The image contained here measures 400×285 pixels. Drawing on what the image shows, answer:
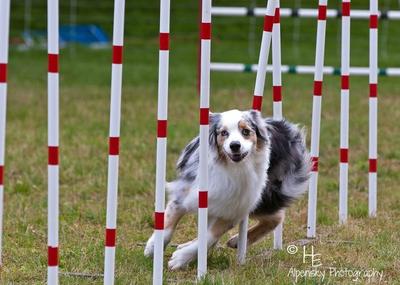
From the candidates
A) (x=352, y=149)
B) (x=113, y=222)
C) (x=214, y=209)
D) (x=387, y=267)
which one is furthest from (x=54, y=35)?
(x=352, y=149)

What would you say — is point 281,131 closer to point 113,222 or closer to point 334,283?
point 334,283

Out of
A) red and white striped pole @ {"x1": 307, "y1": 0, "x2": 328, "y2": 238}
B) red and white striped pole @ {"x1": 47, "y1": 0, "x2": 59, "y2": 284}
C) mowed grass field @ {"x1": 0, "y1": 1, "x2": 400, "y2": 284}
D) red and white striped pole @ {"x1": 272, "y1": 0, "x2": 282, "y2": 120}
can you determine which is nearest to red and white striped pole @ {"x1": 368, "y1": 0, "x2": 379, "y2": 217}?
mowed grass field @ {"x1": 0, "y1": 1, "x2": 400, "y2": 284}

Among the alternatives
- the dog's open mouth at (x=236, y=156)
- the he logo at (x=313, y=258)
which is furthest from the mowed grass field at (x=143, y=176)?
the dog's open mouth at (x=236, y=156)

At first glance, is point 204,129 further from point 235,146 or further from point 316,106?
point 316,106

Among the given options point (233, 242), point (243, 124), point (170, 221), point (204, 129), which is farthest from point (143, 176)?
point (204, 129)

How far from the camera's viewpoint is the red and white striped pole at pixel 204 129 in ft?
17.7

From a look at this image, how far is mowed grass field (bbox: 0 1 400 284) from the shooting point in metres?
6.14

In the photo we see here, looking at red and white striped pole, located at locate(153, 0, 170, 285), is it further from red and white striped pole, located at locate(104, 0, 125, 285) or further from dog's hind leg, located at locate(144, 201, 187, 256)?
dog's hind leg, located at locate(144, 201, 187, 256)

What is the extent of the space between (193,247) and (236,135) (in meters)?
0.79

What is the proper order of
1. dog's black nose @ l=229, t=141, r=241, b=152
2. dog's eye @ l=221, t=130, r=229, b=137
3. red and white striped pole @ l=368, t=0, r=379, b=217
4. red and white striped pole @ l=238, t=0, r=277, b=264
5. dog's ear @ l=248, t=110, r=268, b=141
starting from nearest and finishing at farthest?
1. dog's black nose @ l=229, t=141, r=241, b=152
2. dog's eye @ l=221, t=130, r=229, b=137
3. dog's ear @ l=248, t=110, r=268, b=141
4. red and white striped pole @ l=238, t=0, r=277, b=264
5. red and white striped pole @ l=368, t=0, r=379, b=217

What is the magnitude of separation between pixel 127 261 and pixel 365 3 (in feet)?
82.7

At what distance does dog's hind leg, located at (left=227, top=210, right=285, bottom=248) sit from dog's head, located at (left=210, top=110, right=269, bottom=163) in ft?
2.47

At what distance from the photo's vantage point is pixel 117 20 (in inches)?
201

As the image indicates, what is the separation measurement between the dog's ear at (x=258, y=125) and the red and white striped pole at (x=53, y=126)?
4.93 ft
